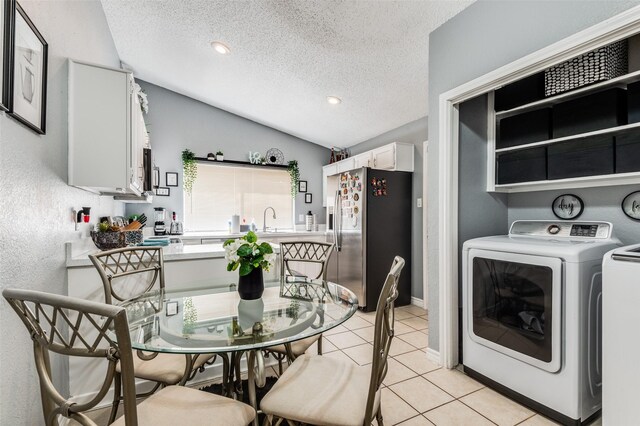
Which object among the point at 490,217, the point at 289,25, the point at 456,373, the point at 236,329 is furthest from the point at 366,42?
the point at 456,373

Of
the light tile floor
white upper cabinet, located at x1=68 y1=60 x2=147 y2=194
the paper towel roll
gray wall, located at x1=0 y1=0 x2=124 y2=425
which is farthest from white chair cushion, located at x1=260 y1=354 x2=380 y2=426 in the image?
the paper towel roll

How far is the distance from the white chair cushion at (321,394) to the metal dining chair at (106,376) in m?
0.14

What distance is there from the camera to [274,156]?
5293 millimetres

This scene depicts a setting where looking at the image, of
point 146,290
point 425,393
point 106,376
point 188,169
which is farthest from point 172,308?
point 188,169

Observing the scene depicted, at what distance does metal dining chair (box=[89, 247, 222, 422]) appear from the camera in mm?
1432

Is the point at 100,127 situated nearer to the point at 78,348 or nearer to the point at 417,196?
the point at 78,348

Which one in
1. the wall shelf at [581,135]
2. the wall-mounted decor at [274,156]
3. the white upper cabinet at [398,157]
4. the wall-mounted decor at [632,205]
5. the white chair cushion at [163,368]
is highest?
the wall-mounted decor at [274,156]

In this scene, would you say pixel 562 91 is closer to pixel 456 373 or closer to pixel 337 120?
pixel 456 373

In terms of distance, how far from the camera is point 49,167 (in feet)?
5.39

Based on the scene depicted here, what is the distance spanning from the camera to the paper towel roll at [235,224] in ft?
15.6

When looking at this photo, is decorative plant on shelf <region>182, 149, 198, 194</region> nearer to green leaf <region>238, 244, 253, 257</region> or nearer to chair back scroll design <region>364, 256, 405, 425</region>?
green leaf <region>238, 244, 253, 257</region>

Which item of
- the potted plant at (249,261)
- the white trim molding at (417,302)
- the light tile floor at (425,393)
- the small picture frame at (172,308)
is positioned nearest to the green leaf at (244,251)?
the potted plant at (249,261)

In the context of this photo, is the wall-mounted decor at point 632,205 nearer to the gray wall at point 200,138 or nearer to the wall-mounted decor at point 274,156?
the gray wall at point 200,138

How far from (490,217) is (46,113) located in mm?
3124
